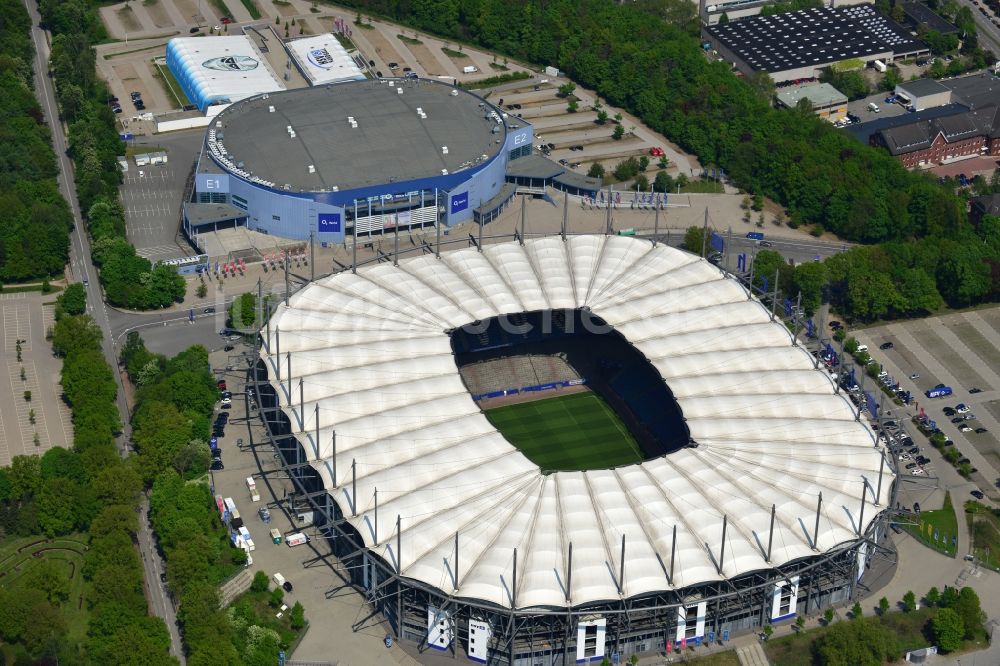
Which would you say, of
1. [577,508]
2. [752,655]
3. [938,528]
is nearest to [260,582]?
[577,508]

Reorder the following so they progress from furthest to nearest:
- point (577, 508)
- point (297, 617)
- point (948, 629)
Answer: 1. point (577, 508)
2. point (297, 617)
3. point (948, 629)

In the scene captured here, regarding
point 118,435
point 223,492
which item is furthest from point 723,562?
point 118,435

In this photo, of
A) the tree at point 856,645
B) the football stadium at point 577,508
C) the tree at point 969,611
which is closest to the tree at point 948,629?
the tree at point 969,611

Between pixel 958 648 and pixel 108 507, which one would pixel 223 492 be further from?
pixel 958 648

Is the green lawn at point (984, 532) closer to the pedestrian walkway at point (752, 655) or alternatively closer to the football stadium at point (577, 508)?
the football stadium at point (577, 508)

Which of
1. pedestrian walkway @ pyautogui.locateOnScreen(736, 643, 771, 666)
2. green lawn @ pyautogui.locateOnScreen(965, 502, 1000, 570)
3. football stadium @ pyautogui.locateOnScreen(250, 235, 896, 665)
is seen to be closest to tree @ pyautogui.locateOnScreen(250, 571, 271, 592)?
football stadium @ pyautogui.locateOnScreen(250, 235, 896, 665)

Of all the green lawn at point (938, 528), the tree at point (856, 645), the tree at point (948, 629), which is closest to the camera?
the tree at point (856, 645)

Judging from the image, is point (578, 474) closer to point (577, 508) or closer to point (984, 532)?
point (577, 508)
